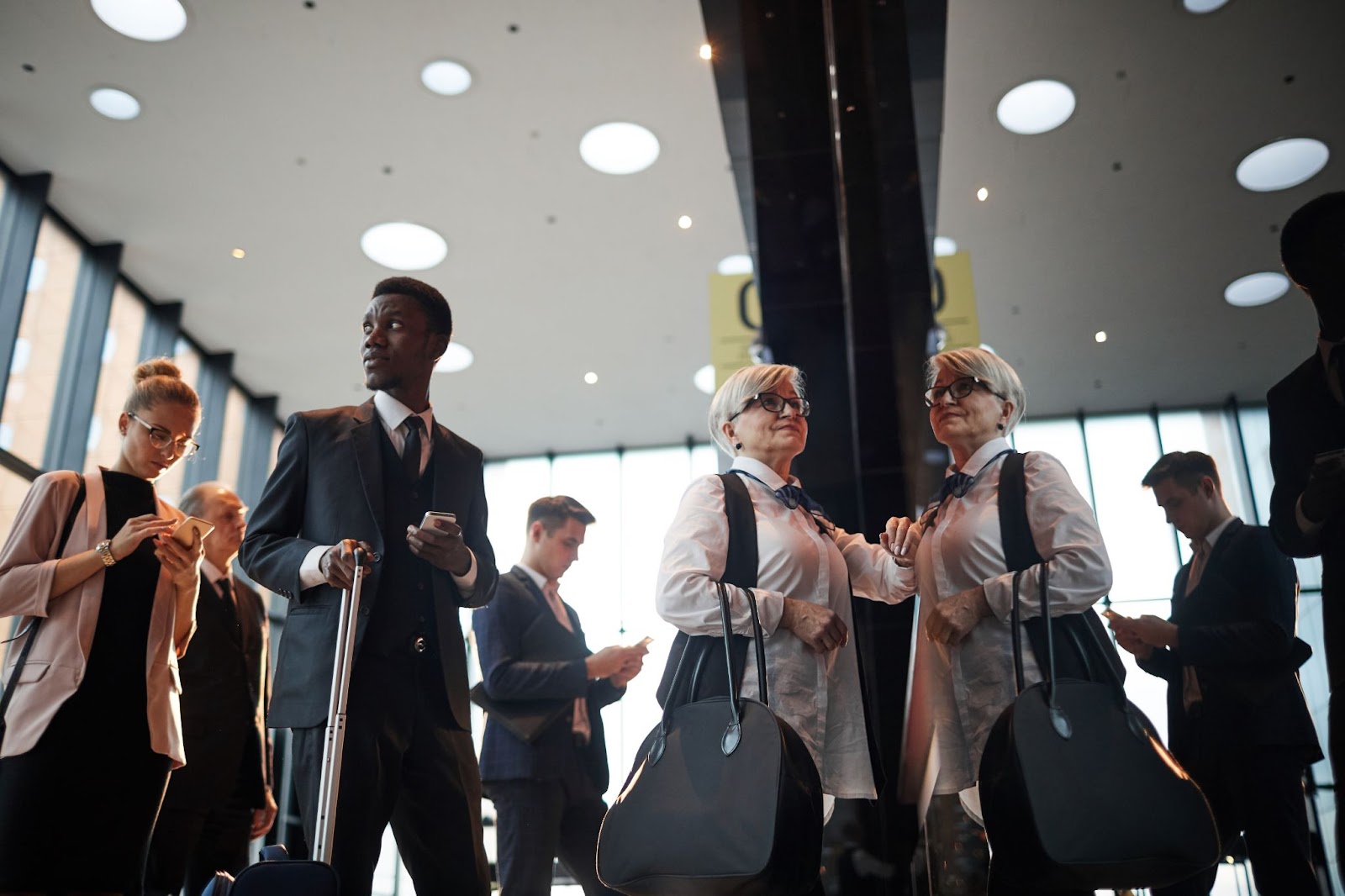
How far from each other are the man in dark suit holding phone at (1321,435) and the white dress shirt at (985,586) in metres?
0.47

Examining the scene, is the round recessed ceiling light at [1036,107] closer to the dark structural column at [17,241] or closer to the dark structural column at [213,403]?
the dark structural column at [213,403]

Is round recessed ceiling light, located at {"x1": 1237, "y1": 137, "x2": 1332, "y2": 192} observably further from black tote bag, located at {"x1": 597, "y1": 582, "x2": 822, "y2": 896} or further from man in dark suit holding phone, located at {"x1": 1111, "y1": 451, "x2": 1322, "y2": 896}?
black tote bag, located at {"x1": 597, "y1": 582, "x2": 822, "y2": 896}

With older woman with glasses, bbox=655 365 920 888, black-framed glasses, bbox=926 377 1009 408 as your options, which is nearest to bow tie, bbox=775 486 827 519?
older woman with glasses, bbox=655 365 920 888

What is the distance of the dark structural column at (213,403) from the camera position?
5139 mm

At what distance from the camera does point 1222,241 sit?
305 centimetres

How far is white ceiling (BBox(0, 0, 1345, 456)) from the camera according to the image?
3.09 metres

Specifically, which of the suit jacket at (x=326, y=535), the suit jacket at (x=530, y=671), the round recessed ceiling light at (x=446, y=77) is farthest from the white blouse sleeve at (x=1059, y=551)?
the round recessed ceiling light at (x=446, y=77)

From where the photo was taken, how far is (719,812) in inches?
96.3

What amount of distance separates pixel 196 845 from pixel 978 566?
3423 mm

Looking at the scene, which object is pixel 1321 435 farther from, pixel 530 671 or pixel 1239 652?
pixel 530 671

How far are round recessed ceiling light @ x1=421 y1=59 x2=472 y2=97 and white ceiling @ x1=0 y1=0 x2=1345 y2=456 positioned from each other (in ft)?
0.23

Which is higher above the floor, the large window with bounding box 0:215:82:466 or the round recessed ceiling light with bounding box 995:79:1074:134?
the large window with bounding box 0:215:82:466

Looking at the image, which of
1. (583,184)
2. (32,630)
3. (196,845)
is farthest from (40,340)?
(32,630)

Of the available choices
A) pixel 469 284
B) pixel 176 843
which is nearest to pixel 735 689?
pixel 176 843
